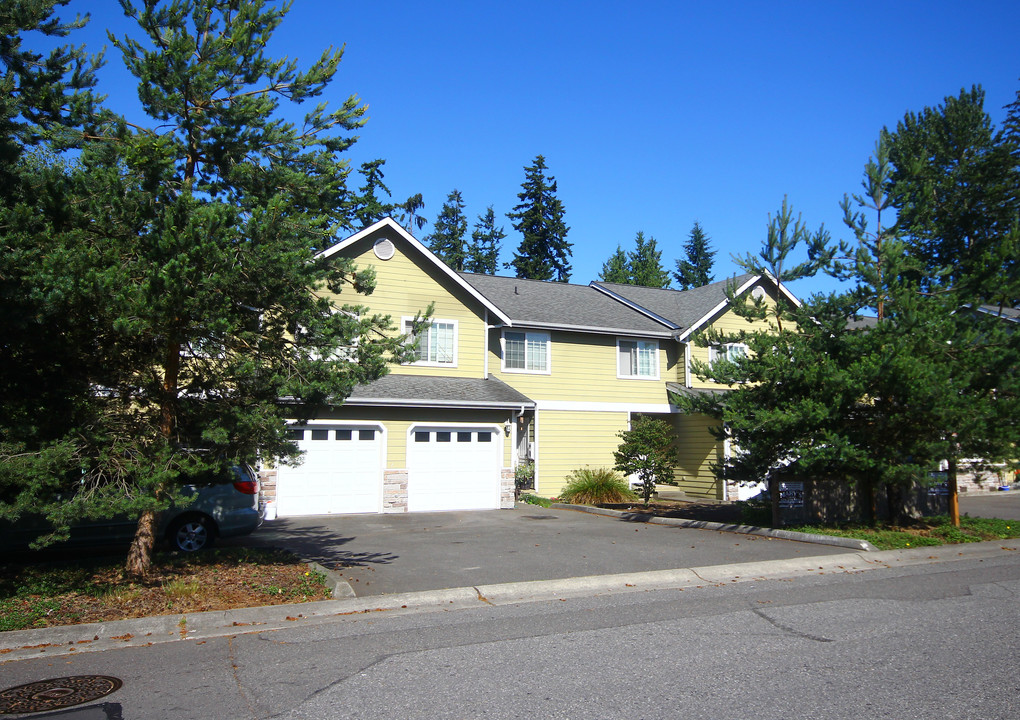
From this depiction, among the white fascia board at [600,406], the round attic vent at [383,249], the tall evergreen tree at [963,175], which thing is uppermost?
the tall evergreen tree at [963,175]

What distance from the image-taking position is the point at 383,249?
21219mm

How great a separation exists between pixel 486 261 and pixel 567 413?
45.8 m

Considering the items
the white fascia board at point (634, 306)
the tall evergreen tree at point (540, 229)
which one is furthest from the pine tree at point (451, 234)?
the white fascia board at point (634, 306)

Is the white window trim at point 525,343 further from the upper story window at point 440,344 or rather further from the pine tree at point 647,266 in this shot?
the pine tree at point 647,266

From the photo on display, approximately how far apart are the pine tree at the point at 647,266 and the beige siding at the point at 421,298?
37.9m

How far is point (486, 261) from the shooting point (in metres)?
68.1

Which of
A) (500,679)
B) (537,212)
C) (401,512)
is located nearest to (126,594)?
(500,679)

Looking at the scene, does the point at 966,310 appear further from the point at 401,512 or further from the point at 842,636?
the point at 401,512

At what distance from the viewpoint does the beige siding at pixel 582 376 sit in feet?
75.9

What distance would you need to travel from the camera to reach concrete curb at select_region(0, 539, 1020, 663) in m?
7.27

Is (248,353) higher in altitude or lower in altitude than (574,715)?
higher

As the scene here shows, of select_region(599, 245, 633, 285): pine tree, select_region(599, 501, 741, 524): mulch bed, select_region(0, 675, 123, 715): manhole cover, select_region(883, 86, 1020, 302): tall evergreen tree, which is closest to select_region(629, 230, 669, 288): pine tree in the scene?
select_region(599, 245, 633, 285): pine tree

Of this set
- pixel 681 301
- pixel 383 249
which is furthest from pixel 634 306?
pixel 383 249

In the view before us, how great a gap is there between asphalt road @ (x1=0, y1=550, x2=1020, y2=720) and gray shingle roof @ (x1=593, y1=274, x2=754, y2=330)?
17.5 meters
